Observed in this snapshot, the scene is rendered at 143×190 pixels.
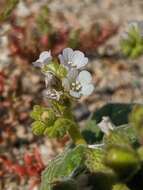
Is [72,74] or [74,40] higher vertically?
[74,40]

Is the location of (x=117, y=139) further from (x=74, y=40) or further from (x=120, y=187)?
(x=74, y=40)

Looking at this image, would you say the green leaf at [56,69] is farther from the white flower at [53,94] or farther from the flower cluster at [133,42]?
the flower cluster at [133,42]

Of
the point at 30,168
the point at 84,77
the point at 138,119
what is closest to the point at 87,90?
the point at 84,77

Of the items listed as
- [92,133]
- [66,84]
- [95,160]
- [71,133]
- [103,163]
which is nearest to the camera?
[103,163]

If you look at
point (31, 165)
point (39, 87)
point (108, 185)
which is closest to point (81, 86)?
point (108, 185)

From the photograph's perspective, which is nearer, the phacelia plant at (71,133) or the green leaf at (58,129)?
the phacelia plant at (71,133)

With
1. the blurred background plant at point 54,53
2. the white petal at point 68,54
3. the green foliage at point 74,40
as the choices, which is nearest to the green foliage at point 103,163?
the white petal at point 68,54

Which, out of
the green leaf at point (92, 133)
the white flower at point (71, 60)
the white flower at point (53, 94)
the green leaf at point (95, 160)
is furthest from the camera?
the green leaf at point (92, 133)

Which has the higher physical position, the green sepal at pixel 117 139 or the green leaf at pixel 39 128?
the green leaf at pixel 39 128
